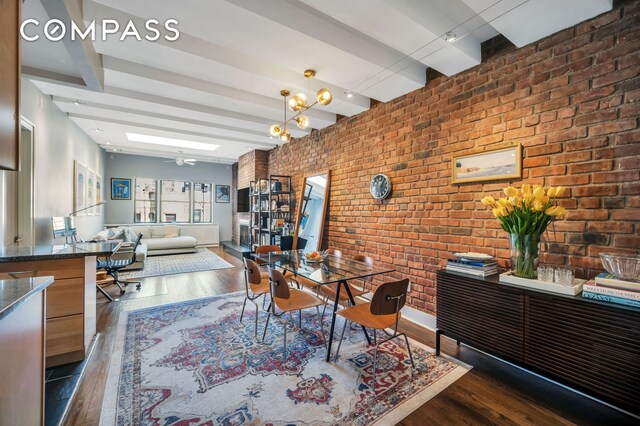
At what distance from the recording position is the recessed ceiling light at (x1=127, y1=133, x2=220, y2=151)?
5.93m

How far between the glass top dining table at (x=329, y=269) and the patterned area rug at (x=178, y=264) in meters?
3.02

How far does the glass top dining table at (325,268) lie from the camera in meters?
2.28

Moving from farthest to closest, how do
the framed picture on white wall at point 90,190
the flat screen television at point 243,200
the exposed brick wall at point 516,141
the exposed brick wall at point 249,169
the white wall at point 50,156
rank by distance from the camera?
the flat screen television at point 243,200, the exposed brick wall at point 249,169, the framed picture on white wall at point 90,190, the white wall at point 50,156, the exposed brick wall at point 516,141

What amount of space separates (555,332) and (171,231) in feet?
27.9

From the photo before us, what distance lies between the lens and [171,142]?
6.34 metres

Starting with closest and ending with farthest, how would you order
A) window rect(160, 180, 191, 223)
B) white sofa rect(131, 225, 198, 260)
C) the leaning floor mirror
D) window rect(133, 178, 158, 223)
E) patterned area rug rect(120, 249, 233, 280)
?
the leaning floor mirror < patterned area rug rect(120, 249, 233, 280) < white sofa rect(131, 225, 198, 260) < window rect(133, 178, 158, 223) < window rect(160, 180, 191, 223)

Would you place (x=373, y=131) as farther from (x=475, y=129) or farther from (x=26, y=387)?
(x=26, y=387)

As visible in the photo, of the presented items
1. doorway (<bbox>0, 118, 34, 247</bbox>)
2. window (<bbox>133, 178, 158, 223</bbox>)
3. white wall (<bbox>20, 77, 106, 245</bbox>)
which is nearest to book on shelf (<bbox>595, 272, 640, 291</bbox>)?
white wall (<bbox>20, 77, 106, 245</bbox>)

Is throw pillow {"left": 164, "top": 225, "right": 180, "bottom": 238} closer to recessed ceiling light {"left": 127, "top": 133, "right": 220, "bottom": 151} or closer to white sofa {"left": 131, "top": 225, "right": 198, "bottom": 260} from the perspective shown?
white sofa {"left": 131, "top": 225, "right": 198, "bottom": 260}

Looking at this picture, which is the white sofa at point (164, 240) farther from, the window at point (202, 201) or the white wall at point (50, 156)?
the white wall at point (50, 156)

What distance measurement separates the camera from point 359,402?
5.74 feet

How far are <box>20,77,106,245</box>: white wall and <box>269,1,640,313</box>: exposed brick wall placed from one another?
4.02 meters

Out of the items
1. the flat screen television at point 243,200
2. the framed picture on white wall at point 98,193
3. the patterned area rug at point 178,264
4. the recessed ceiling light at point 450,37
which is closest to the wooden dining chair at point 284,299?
the recessed ceiling light at point 450,37

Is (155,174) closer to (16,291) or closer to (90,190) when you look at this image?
(90,190)
